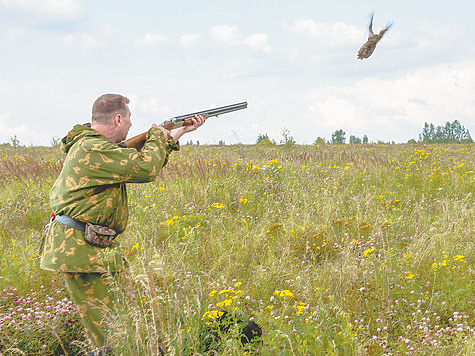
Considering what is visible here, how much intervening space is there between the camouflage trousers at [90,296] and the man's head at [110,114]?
1.10 m

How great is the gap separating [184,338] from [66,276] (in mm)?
1124

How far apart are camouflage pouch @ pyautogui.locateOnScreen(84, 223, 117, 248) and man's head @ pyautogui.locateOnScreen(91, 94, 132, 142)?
2.40 feet

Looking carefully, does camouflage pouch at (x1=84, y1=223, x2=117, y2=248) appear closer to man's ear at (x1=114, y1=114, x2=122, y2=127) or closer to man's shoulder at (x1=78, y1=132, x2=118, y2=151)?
man's shoulder at (x1=78, y1=132, x2=118, y2=151)

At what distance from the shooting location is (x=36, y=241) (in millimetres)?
5445

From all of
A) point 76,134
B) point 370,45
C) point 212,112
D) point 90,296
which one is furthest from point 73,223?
point 370,45

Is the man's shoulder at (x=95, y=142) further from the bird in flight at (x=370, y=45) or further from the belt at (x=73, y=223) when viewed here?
the bird in flight at (x=370, y=45)

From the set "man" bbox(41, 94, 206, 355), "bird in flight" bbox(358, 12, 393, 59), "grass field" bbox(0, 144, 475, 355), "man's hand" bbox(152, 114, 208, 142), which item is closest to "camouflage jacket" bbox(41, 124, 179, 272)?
"man" bbox(41, 94, 206, 355)

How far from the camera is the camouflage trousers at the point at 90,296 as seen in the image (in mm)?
3186

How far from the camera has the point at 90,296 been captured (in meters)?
3.19

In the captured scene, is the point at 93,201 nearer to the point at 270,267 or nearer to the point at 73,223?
the point at 73,223

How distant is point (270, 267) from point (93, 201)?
86.2 inches

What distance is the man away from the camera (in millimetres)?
3098

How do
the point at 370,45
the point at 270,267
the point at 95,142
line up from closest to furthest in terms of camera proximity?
the point at 95,142 < the point at 270,267 < the point at 370,45

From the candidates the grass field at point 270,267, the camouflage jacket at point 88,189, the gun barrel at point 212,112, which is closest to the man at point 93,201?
the camouflage jacket at point 88,189
